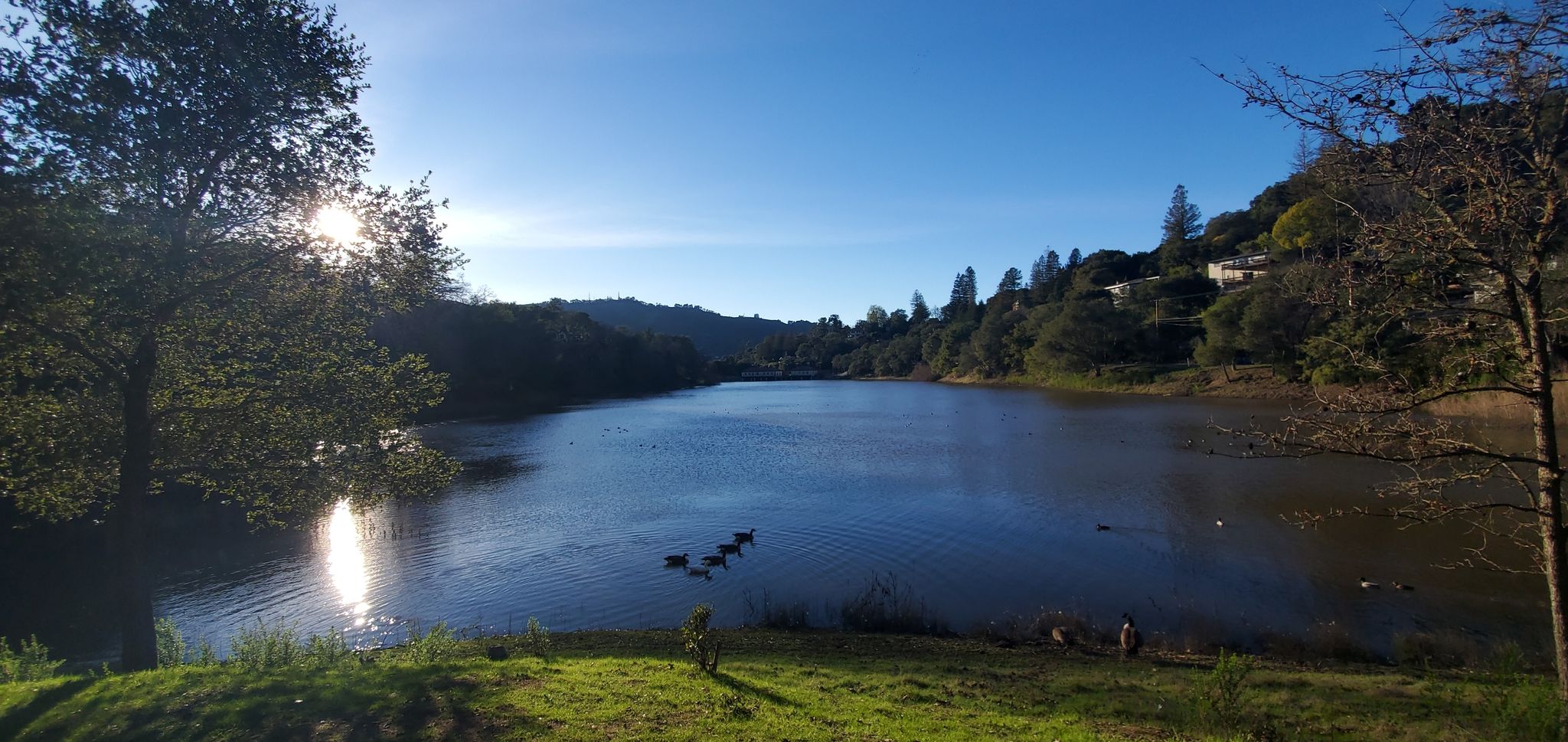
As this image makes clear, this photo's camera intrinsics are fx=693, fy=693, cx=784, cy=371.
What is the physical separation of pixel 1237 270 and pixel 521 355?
279 feet

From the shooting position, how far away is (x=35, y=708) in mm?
6840

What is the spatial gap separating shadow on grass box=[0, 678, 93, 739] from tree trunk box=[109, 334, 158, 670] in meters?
2.08

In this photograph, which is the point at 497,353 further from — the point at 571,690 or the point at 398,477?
the point at 571,690

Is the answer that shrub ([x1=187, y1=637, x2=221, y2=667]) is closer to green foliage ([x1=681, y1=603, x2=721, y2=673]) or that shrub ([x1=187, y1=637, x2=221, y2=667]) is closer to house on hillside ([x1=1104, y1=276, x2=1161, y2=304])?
green foliage ([x1=681, y1=603, x2=721, y2=673])

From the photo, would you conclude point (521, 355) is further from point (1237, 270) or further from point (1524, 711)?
point (1524, 711)

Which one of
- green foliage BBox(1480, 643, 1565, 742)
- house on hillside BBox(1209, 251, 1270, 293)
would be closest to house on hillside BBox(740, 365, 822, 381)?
house on hillside BBox(1209, 251, 1270, 293)

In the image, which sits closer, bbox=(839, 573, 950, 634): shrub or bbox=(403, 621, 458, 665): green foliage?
bbox=(403, 621, 458, 665): green foliage

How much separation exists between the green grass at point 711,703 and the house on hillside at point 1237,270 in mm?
62226

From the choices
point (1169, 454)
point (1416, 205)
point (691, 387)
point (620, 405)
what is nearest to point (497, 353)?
point (620, 405)

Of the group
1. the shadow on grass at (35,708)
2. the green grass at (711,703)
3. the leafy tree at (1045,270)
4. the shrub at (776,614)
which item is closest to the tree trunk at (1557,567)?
the green grass at (711,703)

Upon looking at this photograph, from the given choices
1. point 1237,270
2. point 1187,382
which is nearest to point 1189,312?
point 1237,270

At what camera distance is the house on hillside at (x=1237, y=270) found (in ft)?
209

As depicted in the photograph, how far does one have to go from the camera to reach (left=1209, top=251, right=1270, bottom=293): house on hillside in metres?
63.6

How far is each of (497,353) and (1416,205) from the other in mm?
87862
